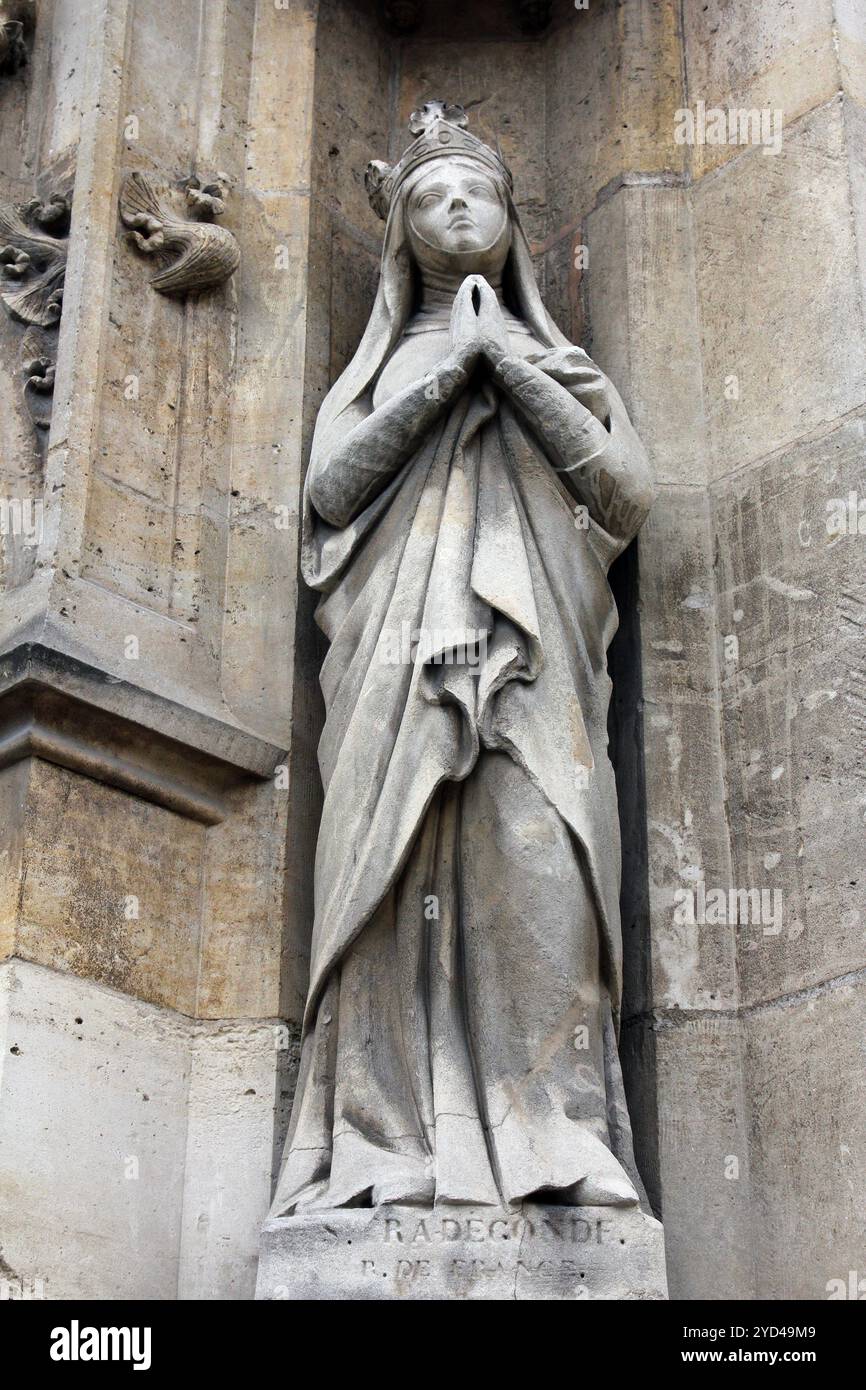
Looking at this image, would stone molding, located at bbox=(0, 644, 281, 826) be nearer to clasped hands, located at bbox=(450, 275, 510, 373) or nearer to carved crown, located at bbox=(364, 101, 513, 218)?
clasped hands, located at bbox=(450, 275, 510, 373)

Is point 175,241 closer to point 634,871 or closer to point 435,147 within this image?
point 435,147

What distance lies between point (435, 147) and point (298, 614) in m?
1.31

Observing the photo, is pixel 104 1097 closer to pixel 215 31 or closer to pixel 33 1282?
pixel 33 1282

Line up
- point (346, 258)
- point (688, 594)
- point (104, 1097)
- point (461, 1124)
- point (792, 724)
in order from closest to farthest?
point (461, 1124)
point (104, 1097)
point (792, 724)
point (688, 594)
point (346, 258)

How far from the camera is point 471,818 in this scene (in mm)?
5109

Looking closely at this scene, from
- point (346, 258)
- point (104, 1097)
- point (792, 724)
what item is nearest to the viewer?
point (104, 1097)

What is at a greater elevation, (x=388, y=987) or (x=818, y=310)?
(x=818, y=310)

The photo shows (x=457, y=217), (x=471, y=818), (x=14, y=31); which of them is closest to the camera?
(x=471, y=818)

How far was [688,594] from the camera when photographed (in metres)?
5.96

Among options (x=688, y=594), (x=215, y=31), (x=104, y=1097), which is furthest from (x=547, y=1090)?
(x=215, y=31)

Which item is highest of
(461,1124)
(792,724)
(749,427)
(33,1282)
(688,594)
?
(749,427)

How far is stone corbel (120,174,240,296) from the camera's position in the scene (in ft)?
20.2

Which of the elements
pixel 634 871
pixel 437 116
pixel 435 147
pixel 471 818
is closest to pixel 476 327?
pixel 435 147

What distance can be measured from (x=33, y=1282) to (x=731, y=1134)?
167 centimetres
